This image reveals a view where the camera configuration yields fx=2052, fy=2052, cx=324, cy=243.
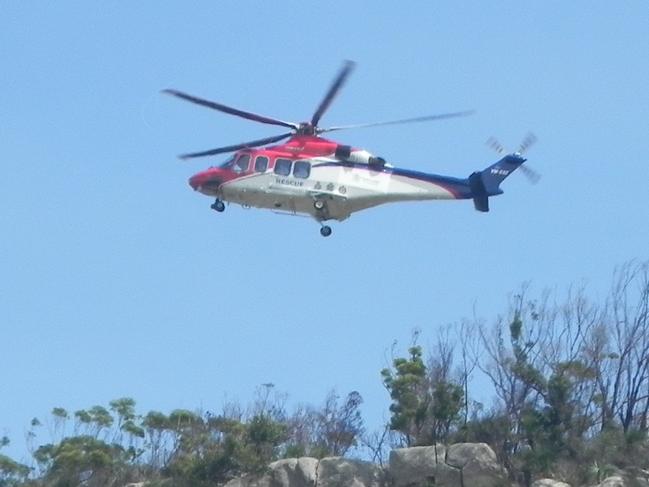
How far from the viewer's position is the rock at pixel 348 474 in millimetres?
55344

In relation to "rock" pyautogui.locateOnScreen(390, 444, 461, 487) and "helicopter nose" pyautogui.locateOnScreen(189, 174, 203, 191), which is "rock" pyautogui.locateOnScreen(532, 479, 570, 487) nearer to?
"rock" pyautogui.locateOnScreen(390, 444, 461, 487)

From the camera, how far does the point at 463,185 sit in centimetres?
5759

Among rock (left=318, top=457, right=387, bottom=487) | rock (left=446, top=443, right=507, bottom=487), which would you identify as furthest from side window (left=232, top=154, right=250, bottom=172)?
rock (left=446, top=443, right=507, bottom=487)

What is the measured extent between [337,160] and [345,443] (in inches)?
323

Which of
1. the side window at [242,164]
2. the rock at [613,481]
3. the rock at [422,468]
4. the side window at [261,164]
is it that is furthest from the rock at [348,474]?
the side window at [242,164]

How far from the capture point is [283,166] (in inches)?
2308

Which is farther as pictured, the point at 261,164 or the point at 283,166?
the point at 261,164

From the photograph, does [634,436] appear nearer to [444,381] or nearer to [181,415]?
[444,381]

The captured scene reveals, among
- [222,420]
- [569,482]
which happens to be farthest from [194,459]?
[569,482]

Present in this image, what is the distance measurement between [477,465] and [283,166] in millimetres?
10479

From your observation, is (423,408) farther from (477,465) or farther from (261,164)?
(261,164)

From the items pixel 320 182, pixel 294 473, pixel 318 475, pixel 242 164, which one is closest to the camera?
pixel 318 475

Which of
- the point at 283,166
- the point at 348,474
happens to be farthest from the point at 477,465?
the point at 283,166

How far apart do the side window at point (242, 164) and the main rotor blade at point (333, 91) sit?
2179 mm
